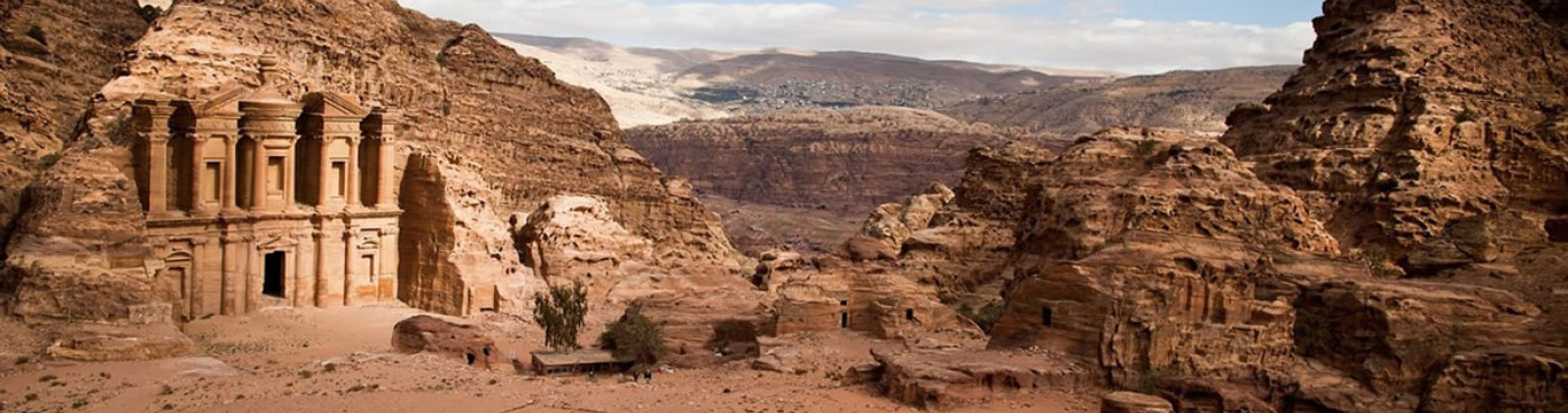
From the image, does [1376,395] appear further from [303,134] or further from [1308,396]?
[303,134]

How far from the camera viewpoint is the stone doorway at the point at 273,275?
37.5m

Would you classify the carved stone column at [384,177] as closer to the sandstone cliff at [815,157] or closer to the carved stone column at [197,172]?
the carved stone column at [197,172]

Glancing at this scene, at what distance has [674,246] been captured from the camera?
49156mm

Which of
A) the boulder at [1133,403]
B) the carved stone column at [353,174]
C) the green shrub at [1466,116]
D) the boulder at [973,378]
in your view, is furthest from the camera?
the green shrub at [1466,116]

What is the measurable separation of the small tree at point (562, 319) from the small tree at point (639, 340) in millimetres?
906

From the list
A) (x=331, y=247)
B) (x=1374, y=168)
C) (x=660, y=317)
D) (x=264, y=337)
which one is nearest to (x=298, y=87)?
(x=331, y=247)

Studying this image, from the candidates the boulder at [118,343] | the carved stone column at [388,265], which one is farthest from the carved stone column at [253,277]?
the boulder at [118,343]

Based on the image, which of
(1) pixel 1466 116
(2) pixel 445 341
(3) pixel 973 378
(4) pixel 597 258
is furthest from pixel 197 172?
(1) pixel 1466 116

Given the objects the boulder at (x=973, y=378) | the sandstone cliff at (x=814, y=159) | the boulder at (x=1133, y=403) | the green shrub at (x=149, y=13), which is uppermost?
the green shrub at (x=149, y=13)

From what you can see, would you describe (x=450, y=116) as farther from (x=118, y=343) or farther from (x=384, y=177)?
(x=118, y=343)

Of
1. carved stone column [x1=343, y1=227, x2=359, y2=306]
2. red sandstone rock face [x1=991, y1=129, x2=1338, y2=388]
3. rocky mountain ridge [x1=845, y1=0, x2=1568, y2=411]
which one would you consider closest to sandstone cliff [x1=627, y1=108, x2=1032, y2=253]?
rocky mountain ridge [x1=845, y1=0, x2=1568, y2=411]

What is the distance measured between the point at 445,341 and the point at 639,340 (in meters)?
3.78

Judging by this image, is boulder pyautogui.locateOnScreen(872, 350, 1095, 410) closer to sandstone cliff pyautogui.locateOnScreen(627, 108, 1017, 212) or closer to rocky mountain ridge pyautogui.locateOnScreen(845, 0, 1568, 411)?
Answer: rocky mountain ridge pyautogui.locateOnScreen(845, 0, 1568, 411)

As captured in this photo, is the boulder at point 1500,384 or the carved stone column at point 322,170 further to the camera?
the carved stone column at point 322,170
